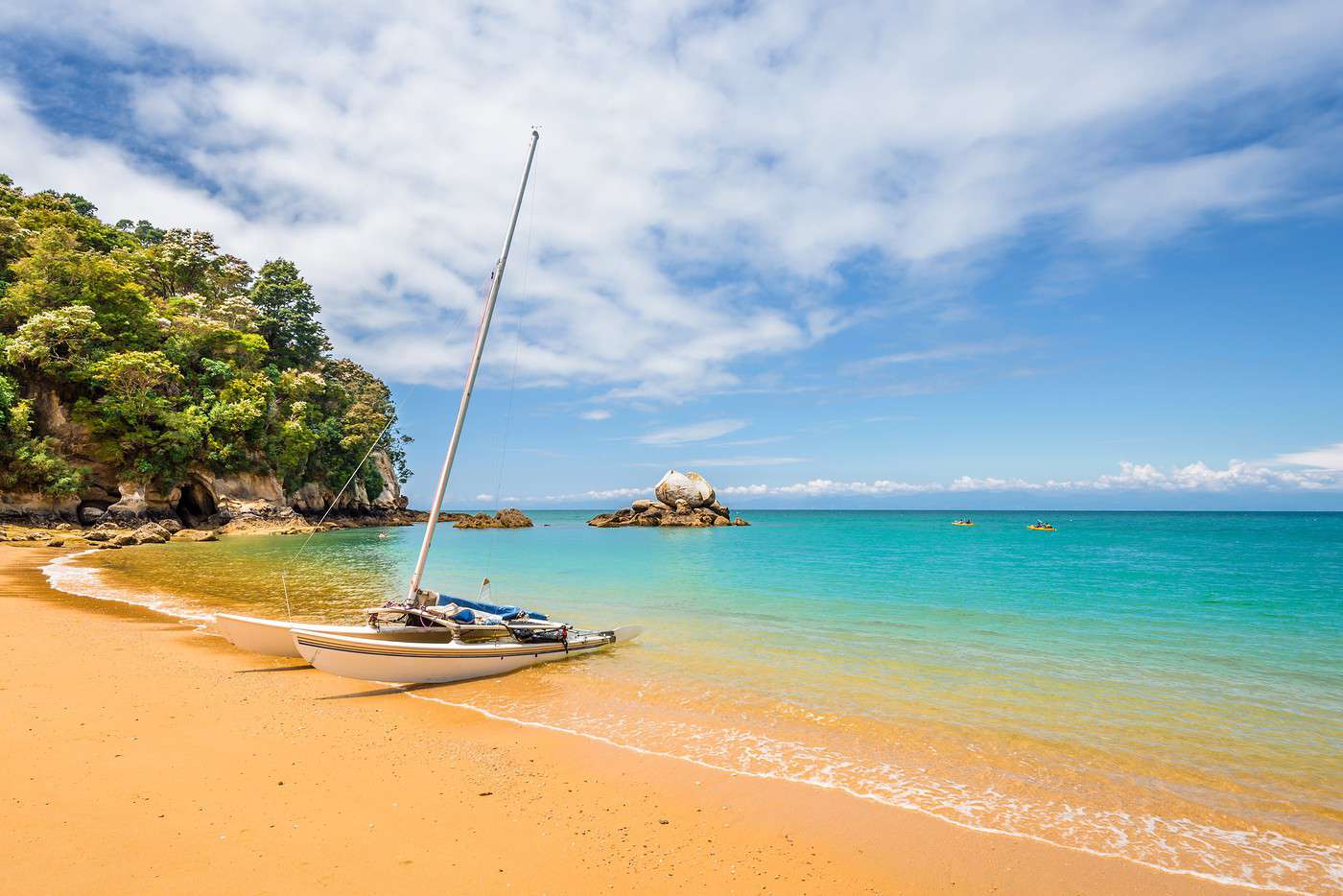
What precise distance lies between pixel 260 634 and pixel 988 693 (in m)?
14.1

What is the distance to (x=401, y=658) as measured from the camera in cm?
1058

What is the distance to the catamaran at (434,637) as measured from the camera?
10555 millimetres

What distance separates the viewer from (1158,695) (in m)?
10.4

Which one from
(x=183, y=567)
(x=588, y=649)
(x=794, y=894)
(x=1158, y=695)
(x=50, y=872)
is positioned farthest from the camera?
A: (x=183, y=567)

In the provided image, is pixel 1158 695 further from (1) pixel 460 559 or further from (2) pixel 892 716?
(1) pixel 460 559

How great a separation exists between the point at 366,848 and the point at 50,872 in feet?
7.13

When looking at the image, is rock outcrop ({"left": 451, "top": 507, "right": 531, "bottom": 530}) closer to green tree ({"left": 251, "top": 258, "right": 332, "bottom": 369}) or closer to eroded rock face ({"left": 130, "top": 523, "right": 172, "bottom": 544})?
green tree ({"left": 251, "top": 258, "right": 332, "bottom": 369})

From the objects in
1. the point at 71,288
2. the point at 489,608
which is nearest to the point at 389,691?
the point at 489,608

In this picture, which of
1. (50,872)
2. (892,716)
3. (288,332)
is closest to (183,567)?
(50,872)

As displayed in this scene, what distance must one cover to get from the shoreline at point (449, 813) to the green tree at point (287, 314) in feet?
219

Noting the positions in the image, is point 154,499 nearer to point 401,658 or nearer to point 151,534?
point 151,534

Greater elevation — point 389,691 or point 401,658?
point 401,658

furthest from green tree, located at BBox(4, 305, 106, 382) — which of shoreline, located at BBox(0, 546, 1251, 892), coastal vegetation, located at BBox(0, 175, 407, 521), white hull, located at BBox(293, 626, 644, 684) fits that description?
white hull, located at BBox(293, 626, 644, 684)

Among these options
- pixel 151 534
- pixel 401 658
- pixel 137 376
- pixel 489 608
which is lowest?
pixel 401 658
